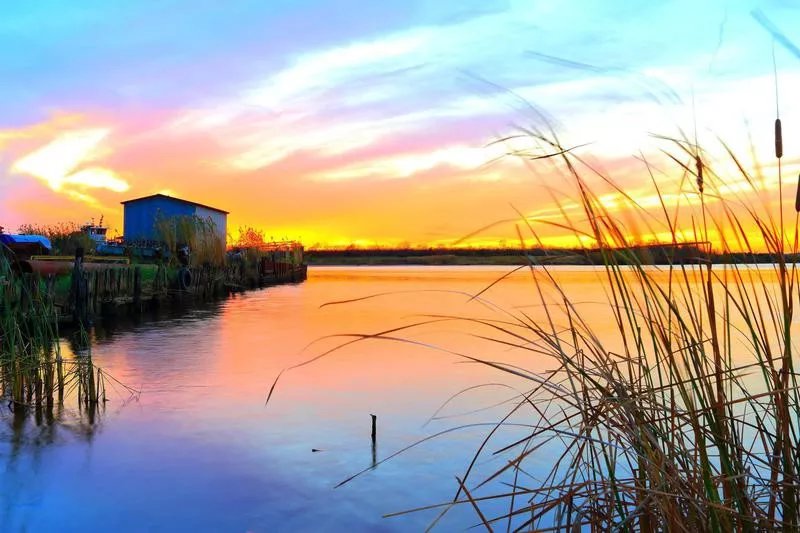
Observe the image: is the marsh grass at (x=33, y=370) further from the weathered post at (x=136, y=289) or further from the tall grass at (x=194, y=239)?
the tall grass at (x=194, y=239)

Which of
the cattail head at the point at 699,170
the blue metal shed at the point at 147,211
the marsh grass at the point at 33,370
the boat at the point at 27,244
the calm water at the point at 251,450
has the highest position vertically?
the blue metal shed at the point at 147,211

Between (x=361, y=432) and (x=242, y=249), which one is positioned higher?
(x=242, y=249)

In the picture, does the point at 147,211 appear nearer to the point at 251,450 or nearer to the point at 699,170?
the point at 251,450

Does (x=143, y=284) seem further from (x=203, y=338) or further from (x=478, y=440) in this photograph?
(x=478, y=440)

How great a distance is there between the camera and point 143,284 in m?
19.9

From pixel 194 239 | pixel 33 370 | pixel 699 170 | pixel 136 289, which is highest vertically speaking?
pixel 194 239

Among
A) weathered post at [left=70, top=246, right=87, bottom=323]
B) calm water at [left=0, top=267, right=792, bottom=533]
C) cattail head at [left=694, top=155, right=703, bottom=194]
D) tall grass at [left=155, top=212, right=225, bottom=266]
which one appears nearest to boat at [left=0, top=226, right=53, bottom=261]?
weathered post at [left=70, top=246, right=87, bottom=323]

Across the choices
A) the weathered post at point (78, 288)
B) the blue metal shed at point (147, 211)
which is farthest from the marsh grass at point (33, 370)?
the blue metal shed at point (147, 211)

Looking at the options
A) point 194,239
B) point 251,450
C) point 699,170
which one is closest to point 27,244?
point 194,239

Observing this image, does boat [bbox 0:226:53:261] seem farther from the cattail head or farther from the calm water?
the cattail head

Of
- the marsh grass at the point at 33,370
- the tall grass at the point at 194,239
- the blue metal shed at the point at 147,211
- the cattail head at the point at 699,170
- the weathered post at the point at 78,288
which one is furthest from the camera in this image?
the blue metal shed at the point at 147,211

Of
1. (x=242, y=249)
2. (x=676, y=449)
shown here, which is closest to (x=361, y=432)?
(x=676, y=449)

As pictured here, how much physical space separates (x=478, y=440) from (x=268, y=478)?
1.97 m

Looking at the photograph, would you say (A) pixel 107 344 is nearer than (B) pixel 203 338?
Yes
